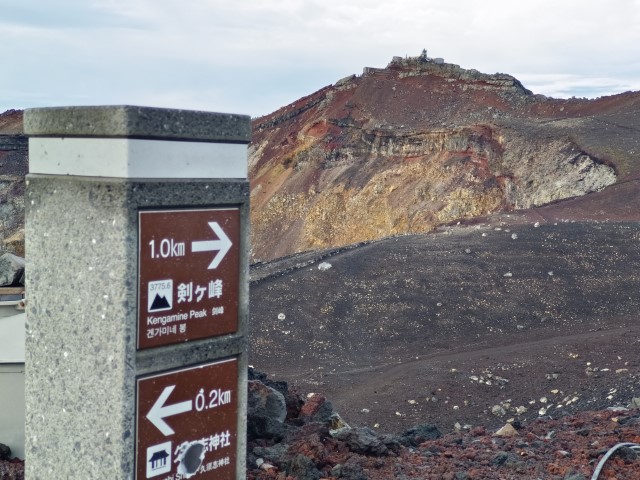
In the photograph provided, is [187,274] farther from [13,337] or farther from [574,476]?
[574,476]

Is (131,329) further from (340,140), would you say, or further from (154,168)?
(340,140)

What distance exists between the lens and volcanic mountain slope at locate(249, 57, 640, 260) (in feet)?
107

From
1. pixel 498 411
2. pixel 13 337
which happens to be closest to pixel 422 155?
pixel 498 411

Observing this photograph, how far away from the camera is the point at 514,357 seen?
15.0 metres

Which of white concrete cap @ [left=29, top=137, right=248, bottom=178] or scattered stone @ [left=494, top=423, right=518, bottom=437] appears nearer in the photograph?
white concrete cap @ [left=29, top=137, right=248, bottom=178]

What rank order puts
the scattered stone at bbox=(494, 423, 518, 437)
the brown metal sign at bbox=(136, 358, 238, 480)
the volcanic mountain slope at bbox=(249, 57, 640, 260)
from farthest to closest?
the volcanic mountain slope at bbox=(249, 57, 640, 260) < the scattered stone at bbox=(494, 423, 518, 437) < the brown metal sign at bbox=(136, 358, 238, 480)

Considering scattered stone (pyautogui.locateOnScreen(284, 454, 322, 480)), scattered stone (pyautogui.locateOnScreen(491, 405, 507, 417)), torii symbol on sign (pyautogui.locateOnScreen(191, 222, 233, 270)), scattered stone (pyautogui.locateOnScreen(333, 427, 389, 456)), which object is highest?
torii symbol on sign (pyautogui.locateOnScreen(191, 222, 233, 270))

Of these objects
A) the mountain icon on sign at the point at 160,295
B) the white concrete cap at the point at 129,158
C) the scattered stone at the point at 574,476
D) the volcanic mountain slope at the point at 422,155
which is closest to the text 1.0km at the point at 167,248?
the mountain icon on sign at the point at 160,295

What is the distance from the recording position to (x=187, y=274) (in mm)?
3652

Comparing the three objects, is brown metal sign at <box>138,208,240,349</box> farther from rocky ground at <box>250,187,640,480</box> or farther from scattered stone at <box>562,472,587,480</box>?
scattered stone at <box>562,472,587,480</box>

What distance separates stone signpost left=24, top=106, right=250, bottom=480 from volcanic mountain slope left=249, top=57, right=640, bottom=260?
27.6m

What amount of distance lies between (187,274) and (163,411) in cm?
63

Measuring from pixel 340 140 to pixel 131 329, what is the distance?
3899cm

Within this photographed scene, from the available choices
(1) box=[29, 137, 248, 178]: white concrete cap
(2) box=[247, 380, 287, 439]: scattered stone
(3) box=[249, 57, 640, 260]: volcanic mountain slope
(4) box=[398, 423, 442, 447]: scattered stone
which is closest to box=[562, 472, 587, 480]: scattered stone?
(4) box=[398, 423, 442, 447]: scattered stone
